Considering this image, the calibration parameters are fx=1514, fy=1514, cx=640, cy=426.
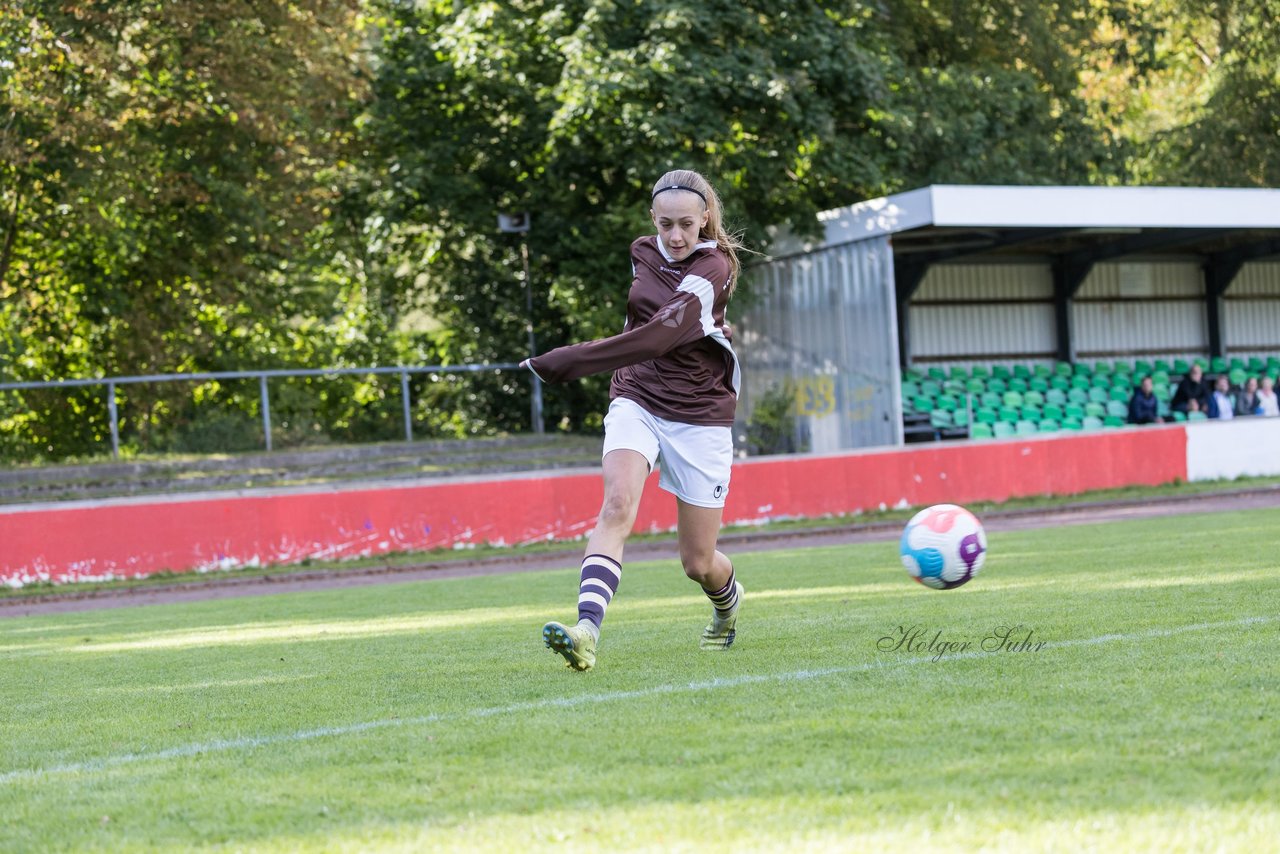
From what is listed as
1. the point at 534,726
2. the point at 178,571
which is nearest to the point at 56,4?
the point at 178,571

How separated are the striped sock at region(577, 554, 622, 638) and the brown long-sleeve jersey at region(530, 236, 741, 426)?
2.45 feet

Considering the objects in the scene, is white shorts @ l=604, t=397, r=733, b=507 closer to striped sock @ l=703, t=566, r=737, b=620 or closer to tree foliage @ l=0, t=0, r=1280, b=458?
striped sock @ l=703, t=566, r=737, b=620

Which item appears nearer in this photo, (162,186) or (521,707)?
(521,707)

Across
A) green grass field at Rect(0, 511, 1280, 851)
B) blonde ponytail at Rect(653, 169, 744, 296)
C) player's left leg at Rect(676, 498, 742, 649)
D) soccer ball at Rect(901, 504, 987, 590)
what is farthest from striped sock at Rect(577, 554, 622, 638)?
soccer ball at Rect(901, 504, 987, 590)

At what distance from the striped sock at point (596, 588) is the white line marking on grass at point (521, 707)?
49cm

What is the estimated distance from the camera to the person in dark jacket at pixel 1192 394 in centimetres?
2977

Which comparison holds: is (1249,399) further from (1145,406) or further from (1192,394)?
(1145,406)

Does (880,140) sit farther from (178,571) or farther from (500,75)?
(178,571)

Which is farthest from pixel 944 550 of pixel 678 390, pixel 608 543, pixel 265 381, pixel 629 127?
pixel 265 381

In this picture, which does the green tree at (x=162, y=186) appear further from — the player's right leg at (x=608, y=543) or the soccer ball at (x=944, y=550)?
the soccer ball at (x=944, y=550)

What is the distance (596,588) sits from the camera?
6.58 m

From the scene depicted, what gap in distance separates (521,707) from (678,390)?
5.88ft

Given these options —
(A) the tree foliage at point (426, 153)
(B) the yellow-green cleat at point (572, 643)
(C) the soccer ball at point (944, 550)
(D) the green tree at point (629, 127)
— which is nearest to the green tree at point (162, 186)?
(A) the tree foliage at point (426, 153)

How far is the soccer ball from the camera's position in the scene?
23.8 feet
